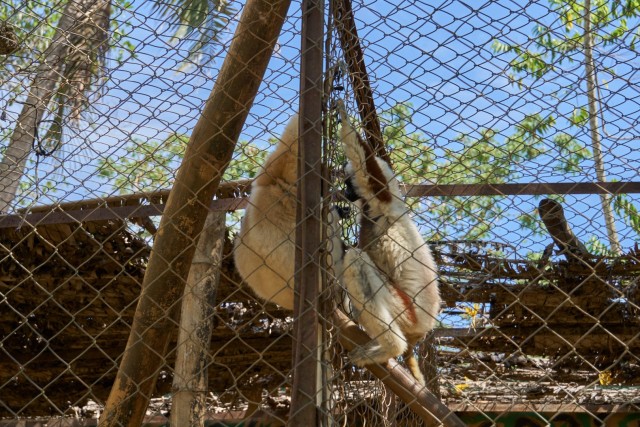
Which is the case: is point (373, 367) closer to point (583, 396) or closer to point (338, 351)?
point (338, 351)

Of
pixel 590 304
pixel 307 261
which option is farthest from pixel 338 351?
pixel 590 304

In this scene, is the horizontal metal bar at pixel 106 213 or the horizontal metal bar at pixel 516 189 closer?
the horizontal metal bar at pixel 516 189

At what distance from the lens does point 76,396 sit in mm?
6574

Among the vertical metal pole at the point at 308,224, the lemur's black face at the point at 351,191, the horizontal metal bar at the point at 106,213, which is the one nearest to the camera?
the vertical metal pole at the point at 308,224

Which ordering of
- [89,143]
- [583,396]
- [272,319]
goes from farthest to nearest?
[583,396]
[272,319]
[89,143]

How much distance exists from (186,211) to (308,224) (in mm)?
551

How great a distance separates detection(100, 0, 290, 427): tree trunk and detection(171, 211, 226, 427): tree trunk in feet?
3.39

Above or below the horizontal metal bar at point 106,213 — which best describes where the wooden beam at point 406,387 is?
below

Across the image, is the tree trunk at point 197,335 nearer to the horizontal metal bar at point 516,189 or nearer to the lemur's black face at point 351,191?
the lemur's black face at point 351,191

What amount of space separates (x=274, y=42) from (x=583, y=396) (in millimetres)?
5300

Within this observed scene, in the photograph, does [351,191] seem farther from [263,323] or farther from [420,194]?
[263,323]

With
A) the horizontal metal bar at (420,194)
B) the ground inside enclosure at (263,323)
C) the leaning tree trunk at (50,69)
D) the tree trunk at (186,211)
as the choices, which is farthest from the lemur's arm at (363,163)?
the leaning tree trunk at (50,69)

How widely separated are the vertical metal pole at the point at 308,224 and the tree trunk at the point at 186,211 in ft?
0.53

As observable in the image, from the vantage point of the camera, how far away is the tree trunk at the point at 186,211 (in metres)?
2.56
